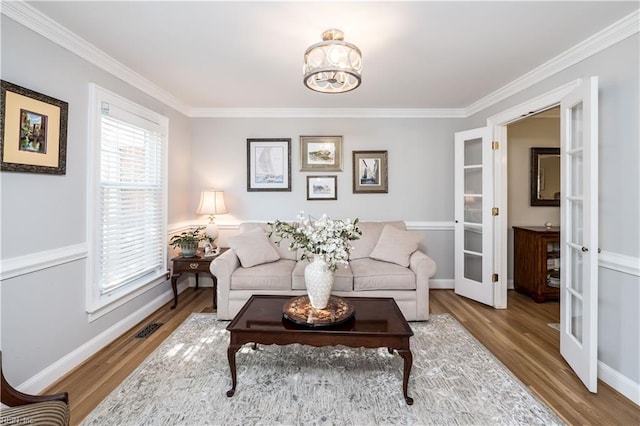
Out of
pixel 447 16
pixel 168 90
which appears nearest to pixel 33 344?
pixel 168 90

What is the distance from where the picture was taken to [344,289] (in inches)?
117

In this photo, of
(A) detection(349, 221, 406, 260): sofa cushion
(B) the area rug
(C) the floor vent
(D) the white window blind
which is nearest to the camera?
(B) the area rug

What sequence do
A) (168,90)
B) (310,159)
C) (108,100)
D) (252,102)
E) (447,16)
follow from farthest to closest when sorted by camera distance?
(310,159)
(252,102)
(168,90)
(108,100)
(447,16)

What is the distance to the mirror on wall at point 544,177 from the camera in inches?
160

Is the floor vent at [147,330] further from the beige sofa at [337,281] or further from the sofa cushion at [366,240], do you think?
the sofa cushion at [366,240]

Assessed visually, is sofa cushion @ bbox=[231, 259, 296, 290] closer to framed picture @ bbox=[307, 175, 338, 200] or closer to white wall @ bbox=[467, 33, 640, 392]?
framed picture @ bbox=[307, 175, 338, 200]

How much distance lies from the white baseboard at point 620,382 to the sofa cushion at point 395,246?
1629 millimetres

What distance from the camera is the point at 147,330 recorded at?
9.24 feet

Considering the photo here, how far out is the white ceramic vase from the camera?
2.08m

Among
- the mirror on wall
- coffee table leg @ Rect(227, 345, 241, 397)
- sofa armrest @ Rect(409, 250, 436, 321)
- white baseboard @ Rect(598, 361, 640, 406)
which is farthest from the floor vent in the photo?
the mirror on wall

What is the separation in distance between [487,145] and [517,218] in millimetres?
1409

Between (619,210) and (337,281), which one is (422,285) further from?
(619,210)

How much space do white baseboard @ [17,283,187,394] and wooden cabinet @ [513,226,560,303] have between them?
4.57m

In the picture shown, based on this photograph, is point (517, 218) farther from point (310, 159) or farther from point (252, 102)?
point (252, 102)
